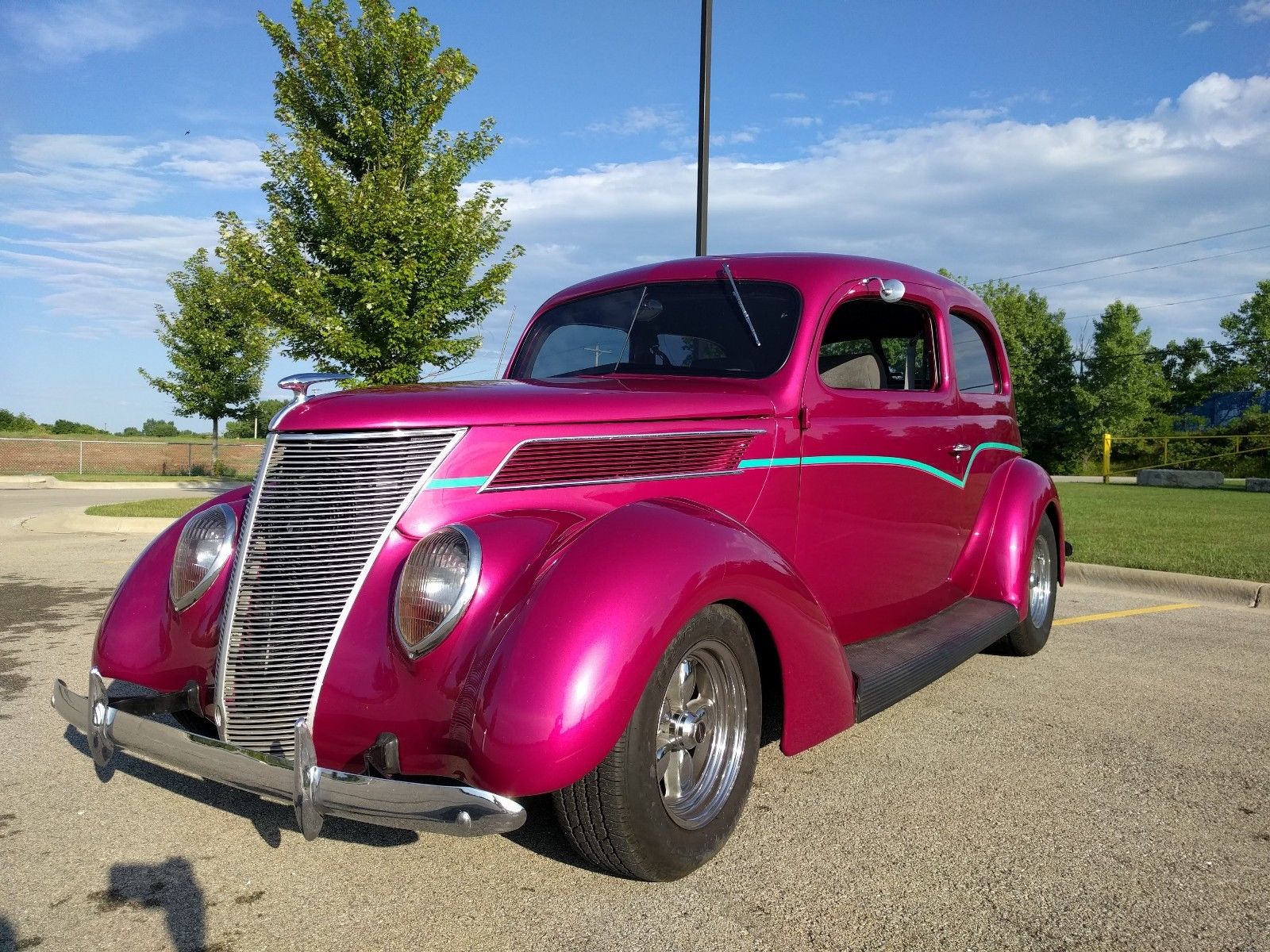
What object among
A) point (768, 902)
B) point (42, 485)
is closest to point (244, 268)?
point (768, 902)

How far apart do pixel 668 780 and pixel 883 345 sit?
2665 mm

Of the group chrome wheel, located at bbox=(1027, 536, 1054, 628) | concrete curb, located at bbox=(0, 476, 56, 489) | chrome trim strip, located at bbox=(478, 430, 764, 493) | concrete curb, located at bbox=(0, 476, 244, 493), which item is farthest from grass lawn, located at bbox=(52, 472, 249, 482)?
chrome trim strip, located at bbox=(478, 430, 764, 493)

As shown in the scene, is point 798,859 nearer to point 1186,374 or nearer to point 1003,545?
point 1003,545

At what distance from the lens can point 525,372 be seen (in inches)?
169

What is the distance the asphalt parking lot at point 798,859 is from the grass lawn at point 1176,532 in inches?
170

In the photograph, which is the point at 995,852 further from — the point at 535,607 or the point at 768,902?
the point at 535,607

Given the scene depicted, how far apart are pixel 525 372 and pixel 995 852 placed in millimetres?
2704

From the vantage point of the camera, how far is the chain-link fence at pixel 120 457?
27.9 m

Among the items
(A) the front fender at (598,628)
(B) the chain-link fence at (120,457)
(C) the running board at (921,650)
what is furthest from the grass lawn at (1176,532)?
(B) the chain-link fence at (120,457)

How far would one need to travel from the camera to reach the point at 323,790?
2201 mm

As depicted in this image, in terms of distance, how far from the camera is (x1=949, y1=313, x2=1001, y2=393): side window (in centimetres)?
469

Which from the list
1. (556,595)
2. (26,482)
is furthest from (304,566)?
(26,482)

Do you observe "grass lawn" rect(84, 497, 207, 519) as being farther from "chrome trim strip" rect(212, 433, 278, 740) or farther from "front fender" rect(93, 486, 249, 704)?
"chrome trim strip" rect(212, 433, 278, 740)

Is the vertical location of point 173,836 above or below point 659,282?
below
